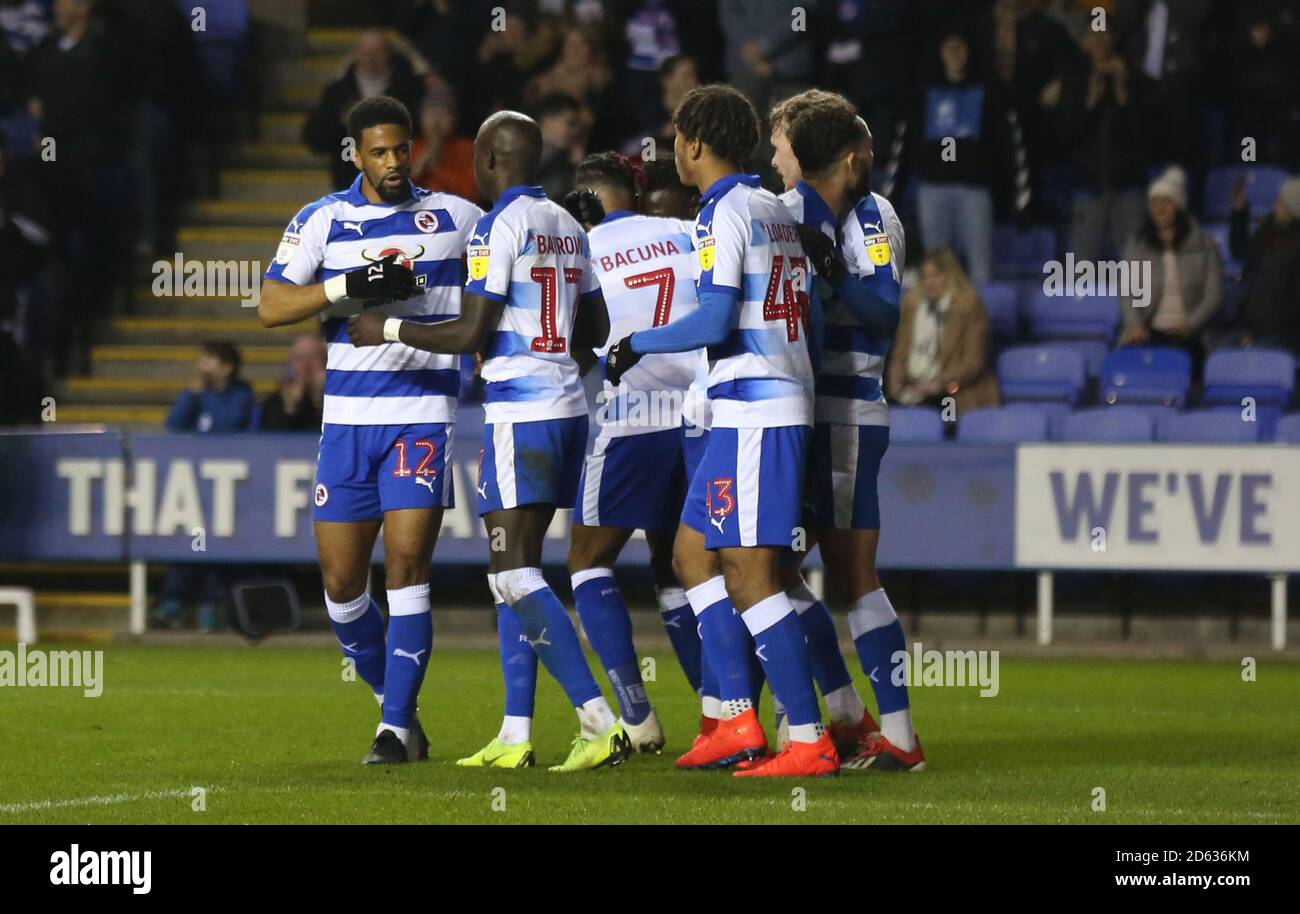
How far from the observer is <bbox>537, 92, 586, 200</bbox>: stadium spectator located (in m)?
15.9

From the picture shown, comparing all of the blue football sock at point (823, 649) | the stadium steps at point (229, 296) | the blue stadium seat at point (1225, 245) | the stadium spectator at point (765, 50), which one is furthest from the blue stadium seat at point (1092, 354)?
the blue football sock at point (823, 649)

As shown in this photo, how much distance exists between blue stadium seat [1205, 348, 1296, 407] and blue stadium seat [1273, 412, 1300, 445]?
57 cm

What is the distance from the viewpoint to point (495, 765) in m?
8.22

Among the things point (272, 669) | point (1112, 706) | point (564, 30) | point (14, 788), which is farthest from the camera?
point (564, 30)

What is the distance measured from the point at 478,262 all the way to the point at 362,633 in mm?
1603

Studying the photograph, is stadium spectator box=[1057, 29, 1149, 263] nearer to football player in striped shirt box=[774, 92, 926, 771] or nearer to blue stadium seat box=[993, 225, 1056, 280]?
blue stadium seat box=[993, 225, 1056, 280]

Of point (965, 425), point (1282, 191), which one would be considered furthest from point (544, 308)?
point (1282, 191)

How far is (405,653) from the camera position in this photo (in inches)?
326

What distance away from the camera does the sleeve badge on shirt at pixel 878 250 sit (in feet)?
26.5

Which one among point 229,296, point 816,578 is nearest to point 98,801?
point 816,578

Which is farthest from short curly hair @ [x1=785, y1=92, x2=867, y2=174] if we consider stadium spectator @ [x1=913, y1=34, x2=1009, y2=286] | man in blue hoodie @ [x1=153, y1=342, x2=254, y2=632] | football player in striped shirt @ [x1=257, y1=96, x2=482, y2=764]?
stadium spectator @ [x1=913, y1=34, x2=1009, y2=286]

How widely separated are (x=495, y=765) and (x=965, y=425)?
6.97 metres

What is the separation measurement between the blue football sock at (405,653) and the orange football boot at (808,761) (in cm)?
137

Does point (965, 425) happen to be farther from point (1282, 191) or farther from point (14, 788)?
point (14, 788)
